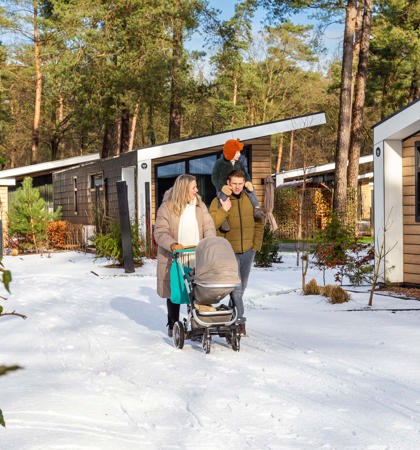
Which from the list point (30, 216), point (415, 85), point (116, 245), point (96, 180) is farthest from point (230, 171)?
point (415, 85)

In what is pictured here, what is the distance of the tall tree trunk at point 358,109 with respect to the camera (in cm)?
2198

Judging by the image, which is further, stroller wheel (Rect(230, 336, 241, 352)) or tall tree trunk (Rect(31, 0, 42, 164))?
tall tree trunk (Rect(31, 0, 42, 164))

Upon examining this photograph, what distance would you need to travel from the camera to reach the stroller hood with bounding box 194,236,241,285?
5.92 metres

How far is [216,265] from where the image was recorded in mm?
5914

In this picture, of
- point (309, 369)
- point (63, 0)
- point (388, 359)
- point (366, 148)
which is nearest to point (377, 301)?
point (388, 359)

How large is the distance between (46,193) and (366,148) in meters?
23.9

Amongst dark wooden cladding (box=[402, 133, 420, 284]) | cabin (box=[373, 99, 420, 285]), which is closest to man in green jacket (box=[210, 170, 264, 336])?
cabin (box=[373, 99, 420, 285])

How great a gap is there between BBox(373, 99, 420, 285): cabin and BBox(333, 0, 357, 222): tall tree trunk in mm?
8140

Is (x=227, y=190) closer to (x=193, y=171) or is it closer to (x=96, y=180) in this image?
(x=193, y=171)

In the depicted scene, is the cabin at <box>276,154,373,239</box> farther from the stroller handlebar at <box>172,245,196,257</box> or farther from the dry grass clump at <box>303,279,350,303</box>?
the stroller handlebar at <box>172,245,196,257</box>

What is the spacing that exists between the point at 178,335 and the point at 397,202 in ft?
18.6

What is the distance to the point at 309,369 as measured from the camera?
554cm

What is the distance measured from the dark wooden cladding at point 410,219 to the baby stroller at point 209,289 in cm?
522

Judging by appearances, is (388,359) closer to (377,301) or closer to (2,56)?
(377,301)
